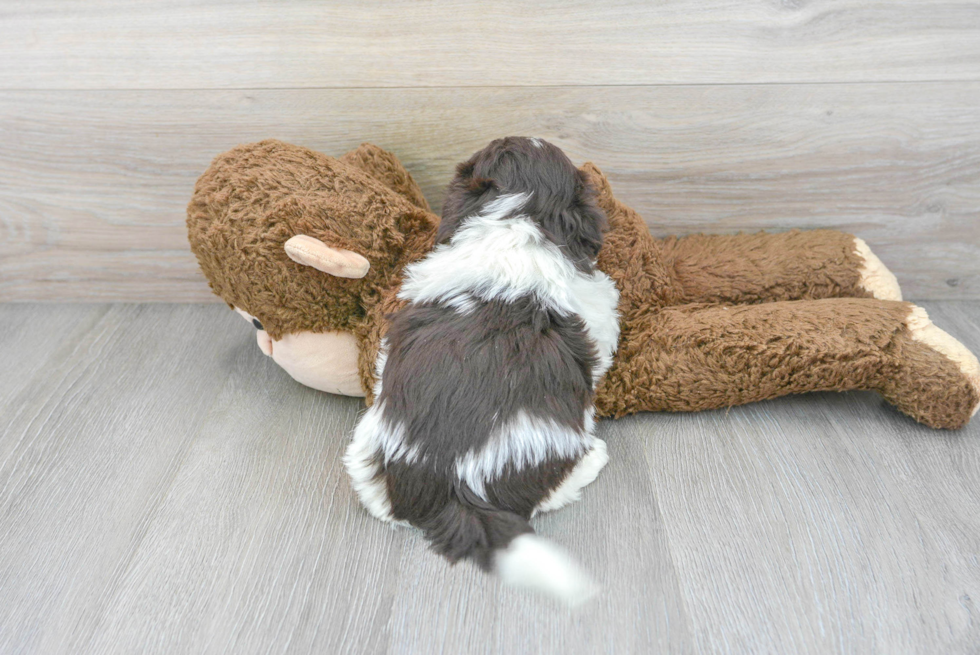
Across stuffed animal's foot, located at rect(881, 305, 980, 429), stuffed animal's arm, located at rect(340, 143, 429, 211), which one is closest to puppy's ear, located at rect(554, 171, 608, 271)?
stuffed animal's arm, located at rect(340, 143, 429, 211)

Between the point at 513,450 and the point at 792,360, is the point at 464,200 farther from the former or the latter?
the point at 792,360

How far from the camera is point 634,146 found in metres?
1.21

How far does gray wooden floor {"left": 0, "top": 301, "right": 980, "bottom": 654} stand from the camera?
0.76m

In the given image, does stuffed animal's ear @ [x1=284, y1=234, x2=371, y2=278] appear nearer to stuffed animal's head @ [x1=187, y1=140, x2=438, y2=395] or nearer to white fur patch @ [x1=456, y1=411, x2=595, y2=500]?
stuffed animal's head @ [x1=187, y1=140, x2=438, y2=395]

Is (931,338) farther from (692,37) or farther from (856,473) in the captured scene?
(692,37)

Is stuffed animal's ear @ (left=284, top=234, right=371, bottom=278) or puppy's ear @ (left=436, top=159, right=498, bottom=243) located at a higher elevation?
puppy's ear @ (left=436, top=159, right=498, bottom=243)

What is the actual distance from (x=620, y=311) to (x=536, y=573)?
Answer: 0.44 m

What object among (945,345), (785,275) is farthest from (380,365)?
(945,345)

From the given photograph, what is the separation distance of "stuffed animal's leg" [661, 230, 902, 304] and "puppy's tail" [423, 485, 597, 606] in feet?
1.72

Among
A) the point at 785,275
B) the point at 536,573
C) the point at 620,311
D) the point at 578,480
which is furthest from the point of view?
the point at 785,275

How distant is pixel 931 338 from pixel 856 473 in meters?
0.24

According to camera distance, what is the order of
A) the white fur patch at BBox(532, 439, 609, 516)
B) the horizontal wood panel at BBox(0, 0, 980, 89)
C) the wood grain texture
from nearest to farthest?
the wood grain texture < the white fur patch at BBox(532, 439, 609, 516) < the horizontal wood panel at BBox(0, 0, 980, 89)

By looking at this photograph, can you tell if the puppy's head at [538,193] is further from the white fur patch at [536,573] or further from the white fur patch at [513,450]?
the white fur patch at [536,573]

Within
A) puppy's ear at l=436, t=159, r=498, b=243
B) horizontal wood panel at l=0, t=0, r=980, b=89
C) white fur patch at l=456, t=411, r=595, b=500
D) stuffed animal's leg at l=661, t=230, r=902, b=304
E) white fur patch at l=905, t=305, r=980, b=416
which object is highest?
horizontal wood panel at l=0, t=0, r=980, b=89
